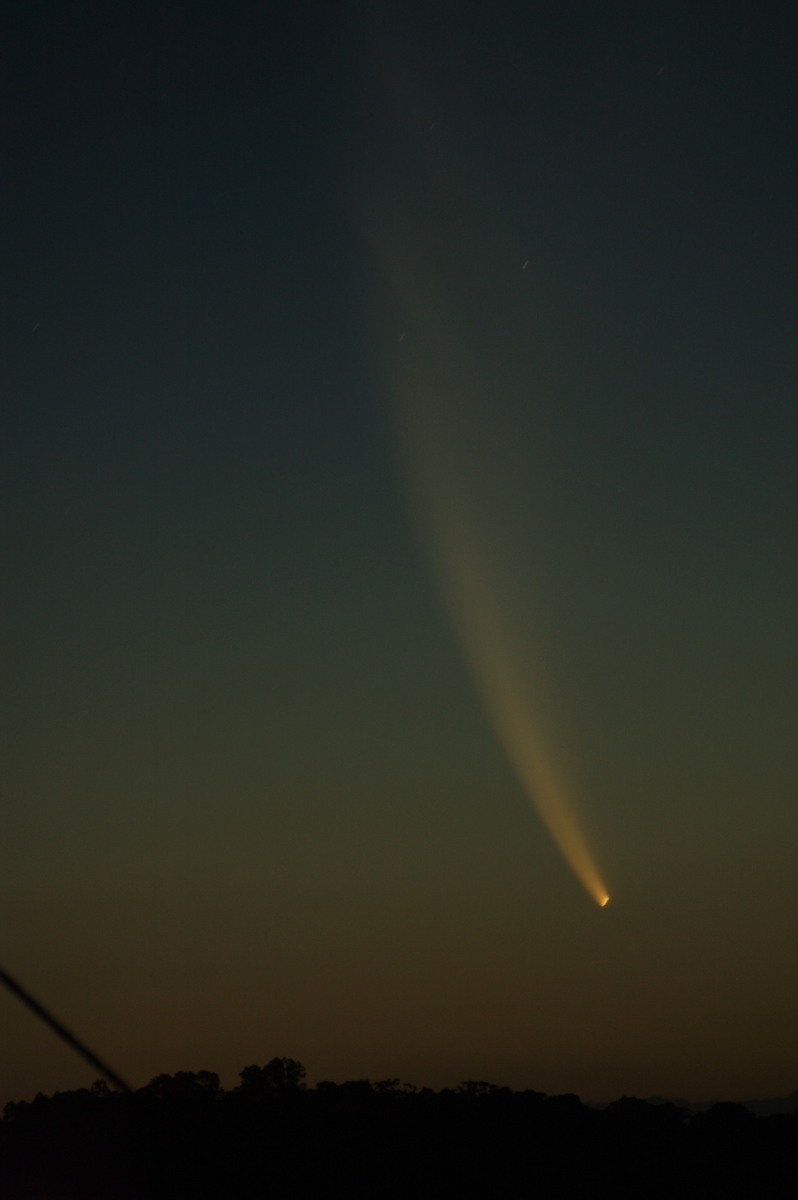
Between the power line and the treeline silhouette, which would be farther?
the treeline silhouette

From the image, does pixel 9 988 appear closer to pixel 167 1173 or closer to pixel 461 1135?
pixel 167 1173

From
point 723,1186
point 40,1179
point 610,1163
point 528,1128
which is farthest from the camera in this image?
point 528,1128

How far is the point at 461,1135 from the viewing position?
55.1 meters

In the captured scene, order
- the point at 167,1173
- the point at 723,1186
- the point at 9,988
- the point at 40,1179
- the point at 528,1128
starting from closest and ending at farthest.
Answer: the point at 9,988, the point at 167,1173, the point at 40,1179, the point at 723,1186, the point at 528,1128

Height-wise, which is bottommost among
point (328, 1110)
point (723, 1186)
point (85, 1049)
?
point (85, 1049)

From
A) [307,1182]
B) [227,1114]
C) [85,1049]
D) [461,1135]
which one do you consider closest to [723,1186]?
[461,1135]

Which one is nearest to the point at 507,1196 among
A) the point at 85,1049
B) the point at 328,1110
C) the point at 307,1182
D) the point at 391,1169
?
the point at 391,1169

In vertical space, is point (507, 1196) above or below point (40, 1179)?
below

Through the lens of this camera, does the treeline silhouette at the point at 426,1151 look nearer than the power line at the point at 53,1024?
No

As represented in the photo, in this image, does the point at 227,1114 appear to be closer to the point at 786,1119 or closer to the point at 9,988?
the point at 786,1119

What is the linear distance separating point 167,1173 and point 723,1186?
73.4ft

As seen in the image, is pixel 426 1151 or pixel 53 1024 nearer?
pixel 53 1024

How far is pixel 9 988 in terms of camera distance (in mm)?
3725

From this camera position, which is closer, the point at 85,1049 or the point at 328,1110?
the point at 85,1049
